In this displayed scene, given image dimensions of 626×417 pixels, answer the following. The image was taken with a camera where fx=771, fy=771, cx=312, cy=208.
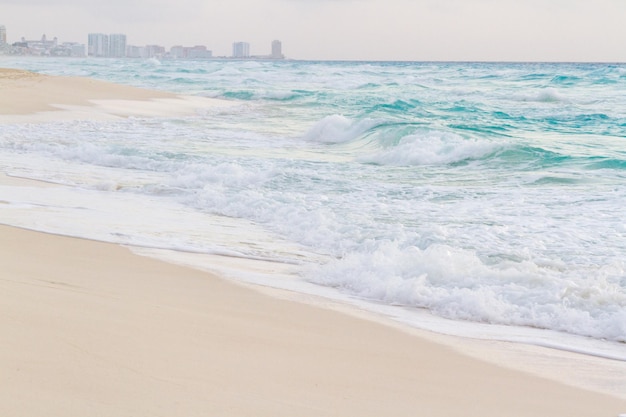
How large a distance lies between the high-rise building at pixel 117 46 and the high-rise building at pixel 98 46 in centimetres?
99

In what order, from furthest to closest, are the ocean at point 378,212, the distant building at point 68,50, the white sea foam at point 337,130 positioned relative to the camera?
the distant building at point 68,50, the white sea foam at point 337,130, the ocean at point 378,212

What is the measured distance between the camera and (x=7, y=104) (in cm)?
2064

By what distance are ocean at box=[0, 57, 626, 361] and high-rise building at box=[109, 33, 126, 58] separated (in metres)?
168

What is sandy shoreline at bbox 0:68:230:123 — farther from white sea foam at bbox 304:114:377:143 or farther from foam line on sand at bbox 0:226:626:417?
foam line on sand at bbox 0:226:626:417

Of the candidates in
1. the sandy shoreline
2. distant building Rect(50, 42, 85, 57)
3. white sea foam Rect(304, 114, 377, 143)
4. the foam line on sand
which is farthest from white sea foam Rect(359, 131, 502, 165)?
distant building Rect(50, 42, 85, 57)

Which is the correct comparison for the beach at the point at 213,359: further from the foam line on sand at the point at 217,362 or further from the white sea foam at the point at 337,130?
the white sea foam at the point at 337,130

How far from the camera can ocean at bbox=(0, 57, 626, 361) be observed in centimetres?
517

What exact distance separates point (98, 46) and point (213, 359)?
608 feet

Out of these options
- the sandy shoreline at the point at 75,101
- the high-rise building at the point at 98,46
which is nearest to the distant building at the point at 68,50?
the high-rise building at the point at 98,46

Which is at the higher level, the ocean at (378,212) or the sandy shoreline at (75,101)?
the sandy shoreline at (75,101)

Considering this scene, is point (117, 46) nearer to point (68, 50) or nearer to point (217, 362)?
point (68, 50)

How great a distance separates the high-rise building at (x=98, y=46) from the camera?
177125 millimetres

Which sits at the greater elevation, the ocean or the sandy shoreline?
the sandy shoreline

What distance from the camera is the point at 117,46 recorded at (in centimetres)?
17925
